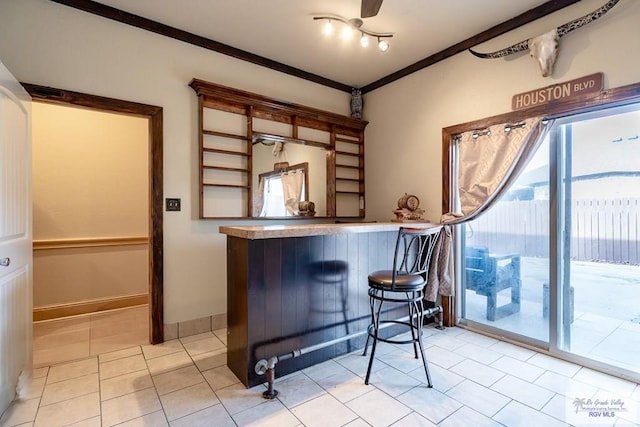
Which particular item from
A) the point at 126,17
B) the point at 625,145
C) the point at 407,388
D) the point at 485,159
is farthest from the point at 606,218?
the point at 126,17

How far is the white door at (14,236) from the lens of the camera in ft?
5.45

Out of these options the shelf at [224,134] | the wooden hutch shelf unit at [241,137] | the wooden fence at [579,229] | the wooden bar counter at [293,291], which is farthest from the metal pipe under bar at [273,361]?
the shelf at [224,134]

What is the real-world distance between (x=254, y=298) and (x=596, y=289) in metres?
2.55

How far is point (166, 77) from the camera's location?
2783 millimetres

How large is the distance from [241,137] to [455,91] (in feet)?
7.16

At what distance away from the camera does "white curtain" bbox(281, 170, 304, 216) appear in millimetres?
3526

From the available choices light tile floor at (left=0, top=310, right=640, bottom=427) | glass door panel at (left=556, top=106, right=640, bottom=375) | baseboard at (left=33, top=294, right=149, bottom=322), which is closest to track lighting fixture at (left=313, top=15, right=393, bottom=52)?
glass door panel at (left=556, top=106, right=640, bottom=375)

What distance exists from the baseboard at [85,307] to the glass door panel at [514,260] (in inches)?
149

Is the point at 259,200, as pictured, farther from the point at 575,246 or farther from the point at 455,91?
the point at 575,246

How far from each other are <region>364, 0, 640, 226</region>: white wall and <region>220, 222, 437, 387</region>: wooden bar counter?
117cm

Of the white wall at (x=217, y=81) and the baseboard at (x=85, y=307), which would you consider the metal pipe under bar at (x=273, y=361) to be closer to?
the white wall at (x=217, y=81)

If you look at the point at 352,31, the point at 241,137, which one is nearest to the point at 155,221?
the point at 241,137

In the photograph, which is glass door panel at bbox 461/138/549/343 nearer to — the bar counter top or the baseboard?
the bar counter top

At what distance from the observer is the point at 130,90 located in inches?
103
